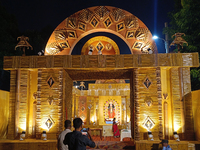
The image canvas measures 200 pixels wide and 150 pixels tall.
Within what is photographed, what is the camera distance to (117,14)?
10031 mm

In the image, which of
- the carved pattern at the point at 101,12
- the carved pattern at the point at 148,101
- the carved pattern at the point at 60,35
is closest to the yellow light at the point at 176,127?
the carved pattern at the point at 148,101

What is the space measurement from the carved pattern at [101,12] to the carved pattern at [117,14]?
13.9 inches

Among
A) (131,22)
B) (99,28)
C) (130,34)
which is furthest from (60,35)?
(131,22)

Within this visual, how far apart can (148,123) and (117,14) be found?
5.47 m

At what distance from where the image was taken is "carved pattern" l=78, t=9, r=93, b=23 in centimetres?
1004

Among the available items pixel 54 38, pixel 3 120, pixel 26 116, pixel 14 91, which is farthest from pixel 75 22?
pixel 3 120

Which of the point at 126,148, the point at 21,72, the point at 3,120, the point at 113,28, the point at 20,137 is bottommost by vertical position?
the point at 126,148

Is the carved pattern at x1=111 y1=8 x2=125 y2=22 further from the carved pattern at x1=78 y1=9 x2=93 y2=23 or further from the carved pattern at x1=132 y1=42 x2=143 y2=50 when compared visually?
the carved pattern at x1=132 y1=42 x2=143 y2=50

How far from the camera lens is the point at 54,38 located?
392 inches

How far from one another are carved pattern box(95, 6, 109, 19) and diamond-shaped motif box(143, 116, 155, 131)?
5.40 m

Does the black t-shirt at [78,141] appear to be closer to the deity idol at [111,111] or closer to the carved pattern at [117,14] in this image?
the carved pattern at [117,14]

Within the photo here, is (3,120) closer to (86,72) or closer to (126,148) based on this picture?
(86,72)

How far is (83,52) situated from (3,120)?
518 centimetres

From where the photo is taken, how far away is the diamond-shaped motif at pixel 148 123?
335 inches
